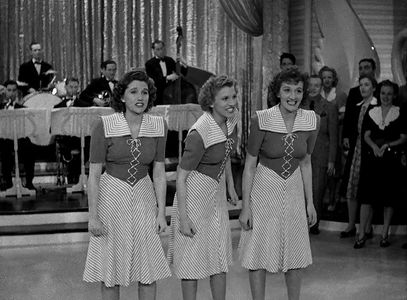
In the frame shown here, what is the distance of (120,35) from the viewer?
1276 cm

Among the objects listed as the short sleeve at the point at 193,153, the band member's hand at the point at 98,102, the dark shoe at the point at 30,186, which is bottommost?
the dark shoe at the point at 30,186

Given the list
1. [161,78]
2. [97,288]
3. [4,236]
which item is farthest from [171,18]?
[97,288]

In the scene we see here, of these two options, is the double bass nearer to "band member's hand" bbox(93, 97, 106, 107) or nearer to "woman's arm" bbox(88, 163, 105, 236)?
"band member's hand" bbox(93, 97, 106, 107)

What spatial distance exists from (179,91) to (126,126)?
6.16 m

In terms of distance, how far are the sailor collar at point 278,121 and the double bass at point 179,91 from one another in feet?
18.8

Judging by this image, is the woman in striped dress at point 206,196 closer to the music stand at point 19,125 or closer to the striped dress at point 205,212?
the striped dress at point 205,212

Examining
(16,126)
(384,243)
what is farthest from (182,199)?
(16,126)

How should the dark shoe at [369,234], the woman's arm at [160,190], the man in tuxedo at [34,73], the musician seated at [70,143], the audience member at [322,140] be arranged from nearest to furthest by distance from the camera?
the woman's arm at [160,190], the dark shoe at [369,234], the audience member at [322,140], the musician seated at [70,143], the man in tuxedo at [34,73]

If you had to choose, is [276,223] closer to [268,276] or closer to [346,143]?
[268,276]

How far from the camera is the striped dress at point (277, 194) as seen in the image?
178 inches

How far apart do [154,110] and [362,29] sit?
3.27 m

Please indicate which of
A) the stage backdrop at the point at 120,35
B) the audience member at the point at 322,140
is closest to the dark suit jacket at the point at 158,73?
the stage backdrop at the point at 120,35

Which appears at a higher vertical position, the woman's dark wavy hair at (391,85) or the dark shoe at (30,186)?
the woman's dark wavy hair at (391,85)

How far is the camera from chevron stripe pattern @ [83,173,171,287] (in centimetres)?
422
